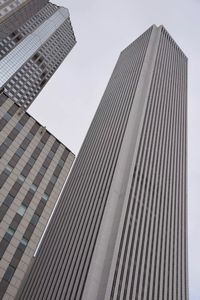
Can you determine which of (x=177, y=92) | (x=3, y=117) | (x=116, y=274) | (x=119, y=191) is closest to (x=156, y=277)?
(x=116, y=274)

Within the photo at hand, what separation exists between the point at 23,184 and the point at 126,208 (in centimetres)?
2066

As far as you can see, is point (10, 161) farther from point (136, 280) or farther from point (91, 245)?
point (136, 280)

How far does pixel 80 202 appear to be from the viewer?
72.3 m

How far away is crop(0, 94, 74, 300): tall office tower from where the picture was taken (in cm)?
4856

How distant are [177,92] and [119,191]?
6013 centimetres

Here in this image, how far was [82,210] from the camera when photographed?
6912 cm

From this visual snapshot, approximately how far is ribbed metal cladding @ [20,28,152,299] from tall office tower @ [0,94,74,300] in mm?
8476

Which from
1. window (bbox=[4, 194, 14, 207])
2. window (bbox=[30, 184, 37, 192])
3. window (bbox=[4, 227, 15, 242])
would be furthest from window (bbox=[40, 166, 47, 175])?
window (bbox=[4, 227, 15, 242])

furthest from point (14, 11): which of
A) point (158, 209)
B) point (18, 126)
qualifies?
point (158, 209)

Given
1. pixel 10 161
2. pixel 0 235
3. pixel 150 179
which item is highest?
pixel 150 179

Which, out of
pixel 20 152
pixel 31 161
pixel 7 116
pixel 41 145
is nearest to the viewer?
pixel 20 152

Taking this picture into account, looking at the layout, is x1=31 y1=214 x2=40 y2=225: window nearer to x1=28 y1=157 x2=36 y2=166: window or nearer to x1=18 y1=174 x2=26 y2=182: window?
x1=18 y1=174 x2=26 y2=182: window

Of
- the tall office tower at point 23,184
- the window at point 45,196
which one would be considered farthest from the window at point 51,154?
the window at point 45,196

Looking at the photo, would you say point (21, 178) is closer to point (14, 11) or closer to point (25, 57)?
point (14, 11)
